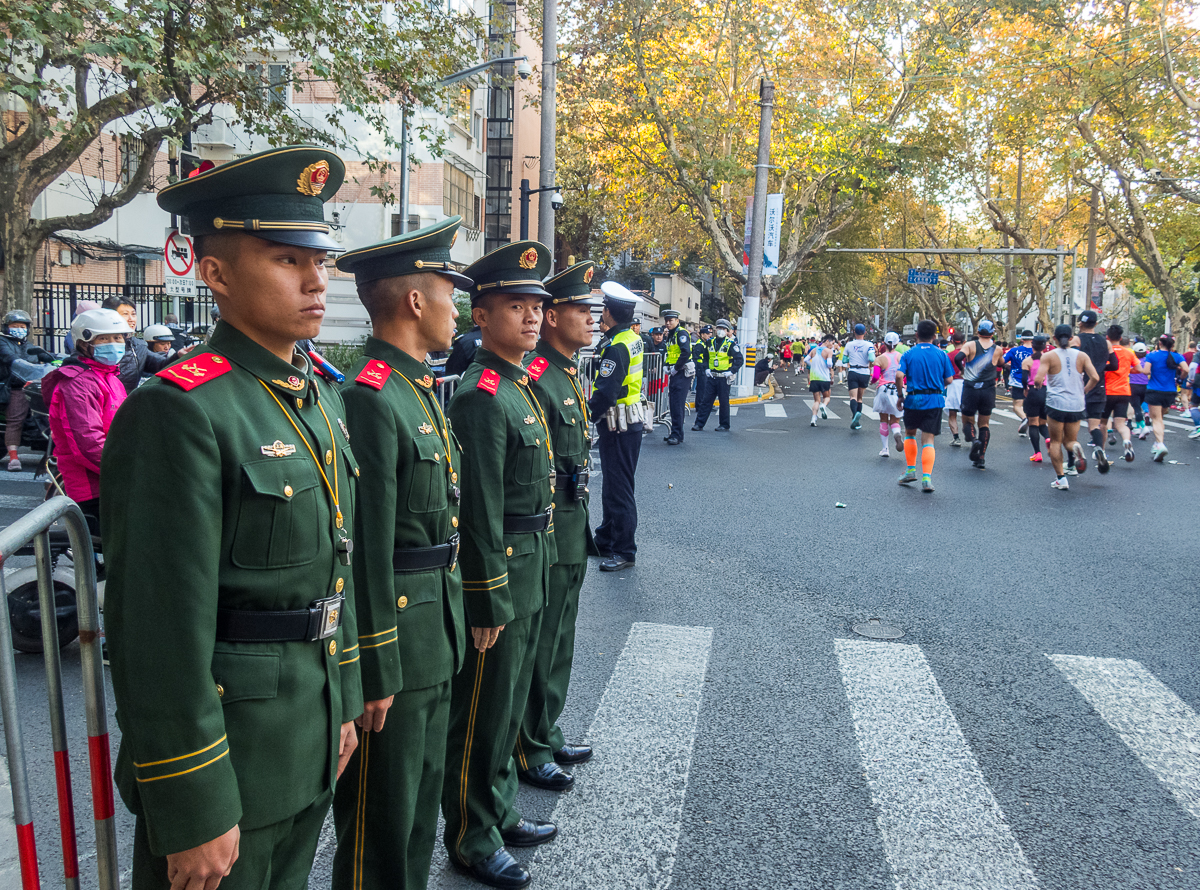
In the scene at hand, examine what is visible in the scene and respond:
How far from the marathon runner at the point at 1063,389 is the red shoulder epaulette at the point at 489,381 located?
951 centimetres

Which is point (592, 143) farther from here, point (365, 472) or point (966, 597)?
point (365, 472)

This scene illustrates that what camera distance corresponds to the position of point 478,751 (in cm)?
314

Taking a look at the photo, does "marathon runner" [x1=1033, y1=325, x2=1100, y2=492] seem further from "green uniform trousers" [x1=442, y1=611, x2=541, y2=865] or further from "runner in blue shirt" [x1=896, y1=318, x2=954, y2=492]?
"green uniform trousers" [x1=442, y1=611, x2=541, y2=865]

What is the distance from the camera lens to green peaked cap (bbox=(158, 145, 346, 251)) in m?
1.92

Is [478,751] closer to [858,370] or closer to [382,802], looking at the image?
[382,802]

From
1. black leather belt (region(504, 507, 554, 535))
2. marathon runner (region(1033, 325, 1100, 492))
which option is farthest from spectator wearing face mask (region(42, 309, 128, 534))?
marathon runner (region(1033, 325, 1100, 492))

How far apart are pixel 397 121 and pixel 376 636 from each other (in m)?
28.7

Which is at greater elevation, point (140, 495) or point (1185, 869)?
point (140, 495)

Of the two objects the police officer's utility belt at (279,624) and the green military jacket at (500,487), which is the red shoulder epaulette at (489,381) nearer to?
the green military jacket at (500,487)

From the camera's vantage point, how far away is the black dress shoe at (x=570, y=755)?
3.98 meters

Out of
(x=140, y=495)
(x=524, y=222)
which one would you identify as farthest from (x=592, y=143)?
(x=140, y=495)

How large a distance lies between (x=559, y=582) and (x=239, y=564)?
2.04 metres

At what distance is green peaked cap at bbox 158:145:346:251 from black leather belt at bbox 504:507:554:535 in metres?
1.49

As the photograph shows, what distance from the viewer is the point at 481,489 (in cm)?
306
